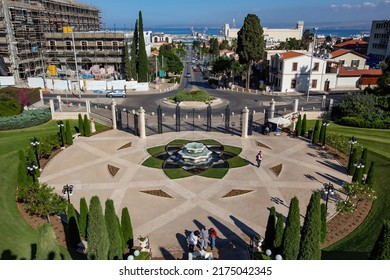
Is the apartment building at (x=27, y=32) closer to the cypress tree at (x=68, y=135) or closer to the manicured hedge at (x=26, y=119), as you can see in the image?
the manicured hedge at (x=26, y=119)

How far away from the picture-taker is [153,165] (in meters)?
28.7

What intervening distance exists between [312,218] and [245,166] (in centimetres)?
1548

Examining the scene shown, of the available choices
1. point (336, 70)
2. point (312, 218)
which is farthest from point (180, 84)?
point (312, 218)

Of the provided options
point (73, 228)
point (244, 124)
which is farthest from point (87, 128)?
point (73, 228)

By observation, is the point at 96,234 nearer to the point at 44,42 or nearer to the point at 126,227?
the point at 126,227

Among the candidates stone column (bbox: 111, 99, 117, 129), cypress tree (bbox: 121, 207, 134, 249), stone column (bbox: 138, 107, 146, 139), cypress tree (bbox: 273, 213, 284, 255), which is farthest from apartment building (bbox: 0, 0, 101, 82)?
cypress tree (bbox: 273, 213, 284, 255)

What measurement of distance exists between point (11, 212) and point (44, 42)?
223 ft

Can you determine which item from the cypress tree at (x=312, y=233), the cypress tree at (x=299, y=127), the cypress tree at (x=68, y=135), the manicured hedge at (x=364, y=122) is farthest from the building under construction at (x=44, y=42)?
the cypress tree at (x=312, y=233)

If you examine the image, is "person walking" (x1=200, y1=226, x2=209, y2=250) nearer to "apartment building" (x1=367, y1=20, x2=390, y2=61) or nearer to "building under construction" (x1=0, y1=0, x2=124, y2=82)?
"building under construction" (x1=0, y1=0, x2=124, y2=82)

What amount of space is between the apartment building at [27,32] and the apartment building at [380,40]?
285 feet

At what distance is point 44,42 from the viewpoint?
76750 mm

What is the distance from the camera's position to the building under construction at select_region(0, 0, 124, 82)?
67188 mm

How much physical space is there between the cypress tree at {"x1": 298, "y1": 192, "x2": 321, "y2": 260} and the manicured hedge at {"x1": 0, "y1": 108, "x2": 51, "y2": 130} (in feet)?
126

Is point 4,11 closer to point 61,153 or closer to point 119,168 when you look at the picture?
point 61,153
